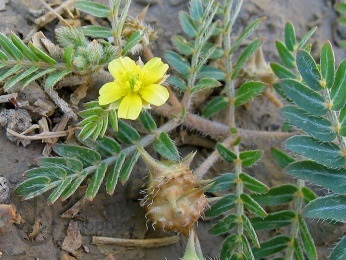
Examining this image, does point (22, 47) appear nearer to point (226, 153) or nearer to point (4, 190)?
point (4, 190)

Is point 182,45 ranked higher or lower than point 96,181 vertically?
→ higher

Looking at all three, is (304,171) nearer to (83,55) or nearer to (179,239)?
(179,239)

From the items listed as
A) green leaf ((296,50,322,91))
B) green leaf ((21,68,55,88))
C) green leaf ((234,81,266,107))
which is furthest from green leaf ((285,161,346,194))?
green leaf ((21,68,55,88))

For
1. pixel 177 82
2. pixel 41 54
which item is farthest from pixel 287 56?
pixel 41 54

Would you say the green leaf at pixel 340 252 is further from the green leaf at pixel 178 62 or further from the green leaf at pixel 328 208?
the green leaf at pixel 178 62

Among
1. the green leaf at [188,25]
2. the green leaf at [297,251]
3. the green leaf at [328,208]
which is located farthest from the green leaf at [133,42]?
the green leaf at [297,251]

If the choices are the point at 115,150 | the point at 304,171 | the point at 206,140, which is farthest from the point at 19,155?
the point at 304,171
